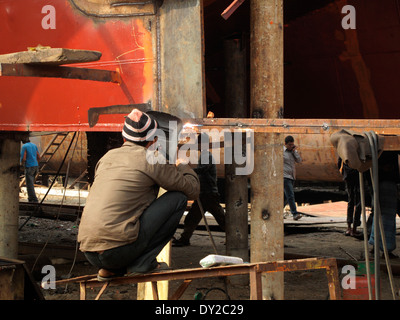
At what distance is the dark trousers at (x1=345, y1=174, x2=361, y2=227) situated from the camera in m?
11.2

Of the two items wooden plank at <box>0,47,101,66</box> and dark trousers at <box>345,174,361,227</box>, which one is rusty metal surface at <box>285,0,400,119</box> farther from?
wooden plank at <box>0,47,101,66</box>

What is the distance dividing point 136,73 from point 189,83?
0.74 m

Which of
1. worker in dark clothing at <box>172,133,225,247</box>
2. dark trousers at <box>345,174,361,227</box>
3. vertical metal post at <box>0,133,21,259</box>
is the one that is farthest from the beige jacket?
dark trousers at <box>345,174,361,227</box>

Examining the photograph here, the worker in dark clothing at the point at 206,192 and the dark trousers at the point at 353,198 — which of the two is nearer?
the worker in dark clothing at the point at 206,192

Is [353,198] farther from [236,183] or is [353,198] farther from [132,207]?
[132,207]

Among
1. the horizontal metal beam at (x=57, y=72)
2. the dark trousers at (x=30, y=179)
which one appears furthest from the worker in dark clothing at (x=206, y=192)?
the dark trousers at (x=30, y=179)

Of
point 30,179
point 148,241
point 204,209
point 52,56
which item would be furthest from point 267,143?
point 30,179

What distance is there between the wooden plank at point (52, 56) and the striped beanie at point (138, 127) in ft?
3.45

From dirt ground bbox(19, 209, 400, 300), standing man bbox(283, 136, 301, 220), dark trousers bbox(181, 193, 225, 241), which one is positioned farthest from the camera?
standing man bbox(283, 136, 301, 220)

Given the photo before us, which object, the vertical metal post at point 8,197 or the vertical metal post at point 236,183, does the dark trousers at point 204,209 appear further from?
the vertical metal post at point 8,197

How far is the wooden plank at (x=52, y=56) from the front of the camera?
5.71m

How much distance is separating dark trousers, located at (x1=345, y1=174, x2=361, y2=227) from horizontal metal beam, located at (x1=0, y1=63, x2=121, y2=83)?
5.71 meters
